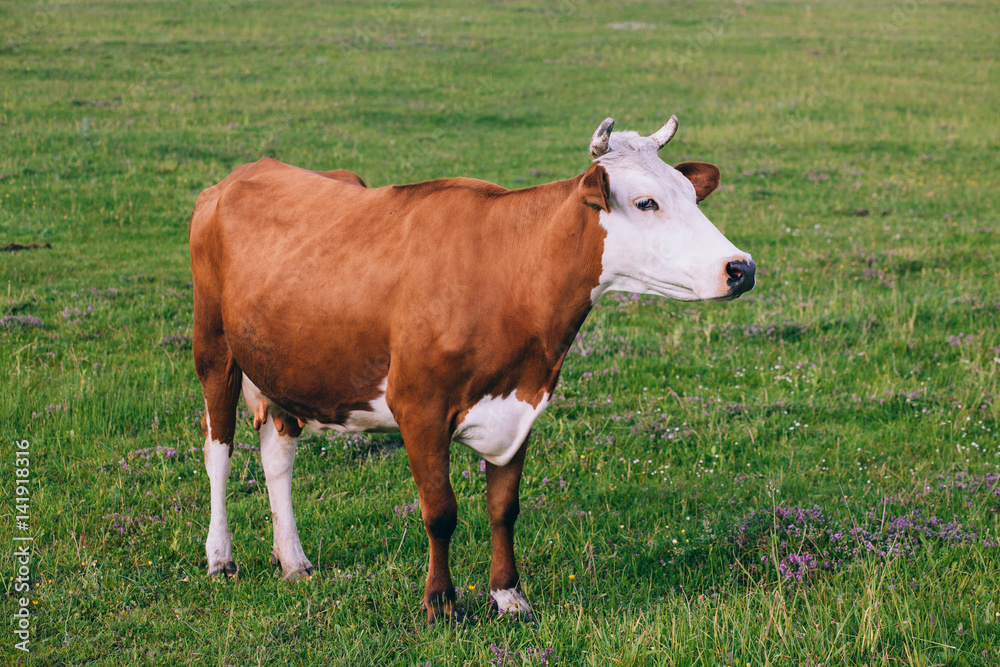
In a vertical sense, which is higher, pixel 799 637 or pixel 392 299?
pixel 392 299

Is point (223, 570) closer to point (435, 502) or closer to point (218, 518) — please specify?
point (218, 518)

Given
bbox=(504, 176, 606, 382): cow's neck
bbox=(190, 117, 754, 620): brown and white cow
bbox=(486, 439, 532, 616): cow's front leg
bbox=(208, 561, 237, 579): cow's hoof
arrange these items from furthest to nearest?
bbox=(208, 561, 237, 579): cow's hoof
bbox=(486, 439, 532, 616): cow's front leg
bbox=(504, 176, 606, 382): cow's neck
bbox=(190, 117, 754, 620): brown and white cow

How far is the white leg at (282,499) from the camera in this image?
5.09 metres

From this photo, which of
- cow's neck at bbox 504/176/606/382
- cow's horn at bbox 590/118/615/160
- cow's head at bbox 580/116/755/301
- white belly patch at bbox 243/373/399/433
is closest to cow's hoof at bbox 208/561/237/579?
white belly patch at bbox 243/373/399/433

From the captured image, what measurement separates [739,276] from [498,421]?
4.53 feet

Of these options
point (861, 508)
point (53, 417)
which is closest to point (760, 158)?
point (861, 508)

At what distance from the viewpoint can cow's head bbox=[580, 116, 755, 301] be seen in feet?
12.5

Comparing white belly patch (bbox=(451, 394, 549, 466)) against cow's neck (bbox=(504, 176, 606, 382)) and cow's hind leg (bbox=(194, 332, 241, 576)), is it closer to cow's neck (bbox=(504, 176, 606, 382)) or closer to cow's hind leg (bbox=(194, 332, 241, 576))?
cow's neck (bbox=(504, 176, 606, 382))

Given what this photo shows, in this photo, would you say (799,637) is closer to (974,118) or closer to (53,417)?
(53,417)

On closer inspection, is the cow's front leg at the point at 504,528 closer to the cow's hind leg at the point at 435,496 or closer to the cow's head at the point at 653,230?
the cow's hind leg at the point at 435,496

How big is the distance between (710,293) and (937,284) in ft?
26.2

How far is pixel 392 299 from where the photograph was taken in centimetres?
435

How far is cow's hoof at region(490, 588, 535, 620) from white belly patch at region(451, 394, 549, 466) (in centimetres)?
89

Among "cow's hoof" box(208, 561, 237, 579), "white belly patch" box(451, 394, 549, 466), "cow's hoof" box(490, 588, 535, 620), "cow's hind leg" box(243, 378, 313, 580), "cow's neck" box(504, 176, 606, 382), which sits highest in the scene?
"cow's neck" box(504, 176, 606, 382)
